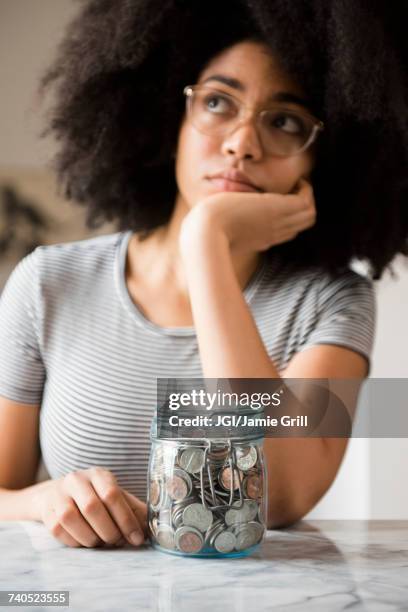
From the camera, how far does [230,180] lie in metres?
0.99

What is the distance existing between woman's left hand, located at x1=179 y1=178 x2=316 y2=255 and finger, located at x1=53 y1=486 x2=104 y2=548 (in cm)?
39

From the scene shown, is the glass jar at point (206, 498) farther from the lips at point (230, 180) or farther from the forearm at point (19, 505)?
the lips at point (230, 180)

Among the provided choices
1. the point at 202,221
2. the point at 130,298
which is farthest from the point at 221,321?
the point at 130,298

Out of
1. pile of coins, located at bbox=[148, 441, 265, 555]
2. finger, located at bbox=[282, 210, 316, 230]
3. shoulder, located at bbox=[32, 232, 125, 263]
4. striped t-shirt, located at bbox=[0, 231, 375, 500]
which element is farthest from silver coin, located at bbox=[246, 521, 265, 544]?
shoulder, located at bbox=[32, 232, 125, 263]

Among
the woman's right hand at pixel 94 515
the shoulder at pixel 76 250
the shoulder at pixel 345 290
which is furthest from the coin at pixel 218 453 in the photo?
the shoulder at pixel 76 250

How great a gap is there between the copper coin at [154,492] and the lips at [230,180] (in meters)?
0.50

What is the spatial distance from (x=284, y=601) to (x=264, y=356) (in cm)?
38

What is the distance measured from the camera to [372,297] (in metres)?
1.06

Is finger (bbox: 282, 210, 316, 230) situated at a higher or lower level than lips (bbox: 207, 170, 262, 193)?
lower

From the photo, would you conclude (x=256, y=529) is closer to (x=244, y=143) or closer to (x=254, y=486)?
(x=254, y=486)

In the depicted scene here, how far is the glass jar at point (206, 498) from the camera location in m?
0.56

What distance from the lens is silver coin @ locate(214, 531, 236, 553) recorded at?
568 mm

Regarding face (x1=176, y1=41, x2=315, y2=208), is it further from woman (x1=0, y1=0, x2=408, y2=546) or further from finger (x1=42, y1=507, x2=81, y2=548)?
finger (x1=42, y1=507, x2=81, y2=548)

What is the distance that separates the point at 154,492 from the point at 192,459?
48mm
